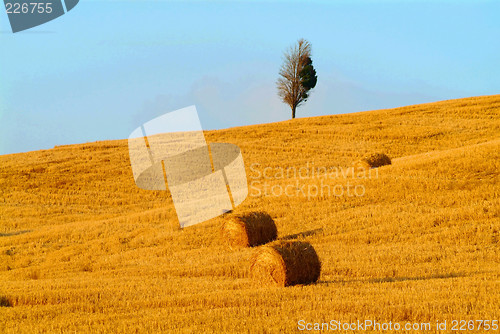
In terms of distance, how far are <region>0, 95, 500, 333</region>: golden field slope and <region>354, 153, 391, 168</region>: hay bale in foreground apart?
2.11 metres

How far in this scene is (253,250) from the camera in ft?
47.6

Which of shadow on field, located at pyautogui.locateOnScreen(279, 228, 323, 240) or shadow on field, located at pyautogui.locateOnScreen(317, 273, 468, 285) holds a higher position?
shadow on field, located at pyautogui.locateOnScreen(279, 228, 323, 240)

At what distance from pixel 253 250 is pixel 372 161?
13081 millimetres

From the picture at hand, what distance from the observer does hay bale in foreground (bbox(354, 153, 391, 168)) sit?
25453 millimetres

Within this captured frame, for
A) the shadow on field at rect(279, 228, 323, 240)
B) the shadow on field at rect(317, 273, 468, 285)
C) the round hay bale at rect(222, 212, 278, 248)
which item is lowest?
the shadow on field at rect(317, 273, 468, 285)

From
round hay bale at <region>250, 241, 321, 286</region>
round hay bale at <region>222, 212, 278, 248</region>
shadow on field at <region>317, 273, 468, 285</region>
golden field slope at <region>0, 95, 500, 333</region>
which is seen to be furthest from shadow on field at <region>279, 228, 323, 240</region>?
shadow on field at <region>317, 273, 468, 285</region>

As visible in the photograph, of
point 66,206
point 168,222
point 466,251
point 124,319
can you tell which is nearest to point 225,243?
point 168,222

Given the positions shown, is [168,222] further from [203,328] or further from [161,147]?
[161,147]

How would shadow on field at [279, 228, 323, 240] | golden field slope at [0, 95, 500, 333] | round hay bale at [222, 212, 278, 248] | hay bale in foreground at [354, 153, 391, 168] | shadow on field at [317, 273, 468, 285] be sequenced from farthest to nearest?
hay bale in foreground at [354, 153, 391, 168], shadow on field at [279, 228, 323, 240], round hay bale at [222, 212, 278, 248], shadow on field at [317, 273, 468, 285], golden field slope at [0, 95, 500, 333]

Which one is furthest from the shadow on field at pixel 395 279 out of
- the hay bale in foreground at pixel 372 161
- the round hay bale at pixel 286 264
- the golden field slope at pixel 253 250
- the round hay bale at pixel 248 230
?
the hay bale in foreground at pixel 372 161

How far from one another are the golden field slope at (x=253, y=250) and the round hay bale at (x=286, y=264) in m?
0.32

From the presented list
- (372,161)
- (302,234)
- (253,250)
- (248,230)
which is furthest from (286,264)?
(372,161)

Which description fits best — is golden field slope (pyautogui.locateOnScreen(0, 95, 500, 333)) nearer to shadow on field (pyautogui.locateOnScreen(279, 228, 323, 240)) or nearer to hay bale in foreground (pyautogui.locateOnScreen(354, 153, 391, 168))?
shadow on field (pyautogui.locateOnScreen(279, 228, 323, 240))

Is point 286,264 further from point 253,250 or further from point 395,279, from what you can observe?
point 253,250
